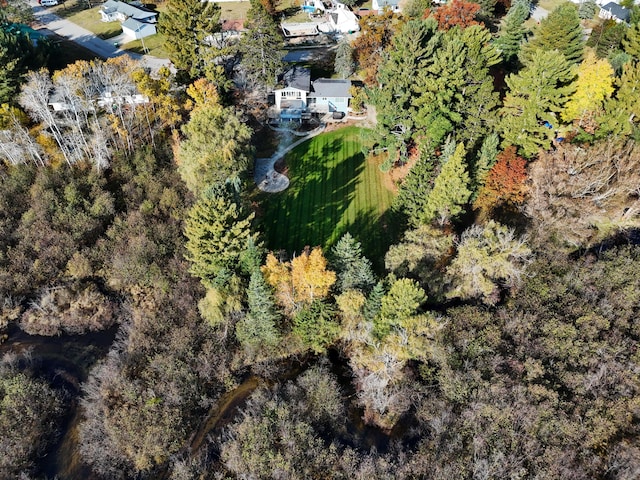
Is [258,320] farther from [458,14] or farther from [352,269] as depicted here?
[458,14]

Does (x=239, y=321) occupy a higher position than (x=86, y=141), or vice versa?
(x=86, y=141)

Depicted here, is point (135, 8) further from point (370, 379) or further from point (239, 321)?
point (370, 379)

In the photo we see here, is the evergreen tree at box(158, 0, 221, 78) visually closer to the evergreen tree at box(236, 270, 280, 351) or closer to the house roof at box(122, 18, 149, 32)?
the house roof at box(122, 18, 149, 32)

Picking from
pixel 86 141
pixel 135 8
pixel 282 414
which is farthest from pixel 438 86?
pixel 135 8

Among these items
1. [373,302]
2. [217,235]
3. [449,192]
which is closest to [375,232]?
[449,192]

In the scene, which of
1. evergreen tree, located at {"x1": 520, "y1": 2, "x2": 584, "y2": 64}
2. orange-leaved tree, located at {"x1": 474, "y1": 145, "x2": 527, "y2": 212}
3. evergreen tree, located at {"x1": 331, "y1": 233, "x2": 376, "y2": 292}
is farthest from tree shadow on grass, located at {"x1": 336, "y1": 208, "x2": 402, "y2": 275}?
evergreen tree, located at {"x1": 520, "y1": 2, "x2": 584, "y2": 64}
